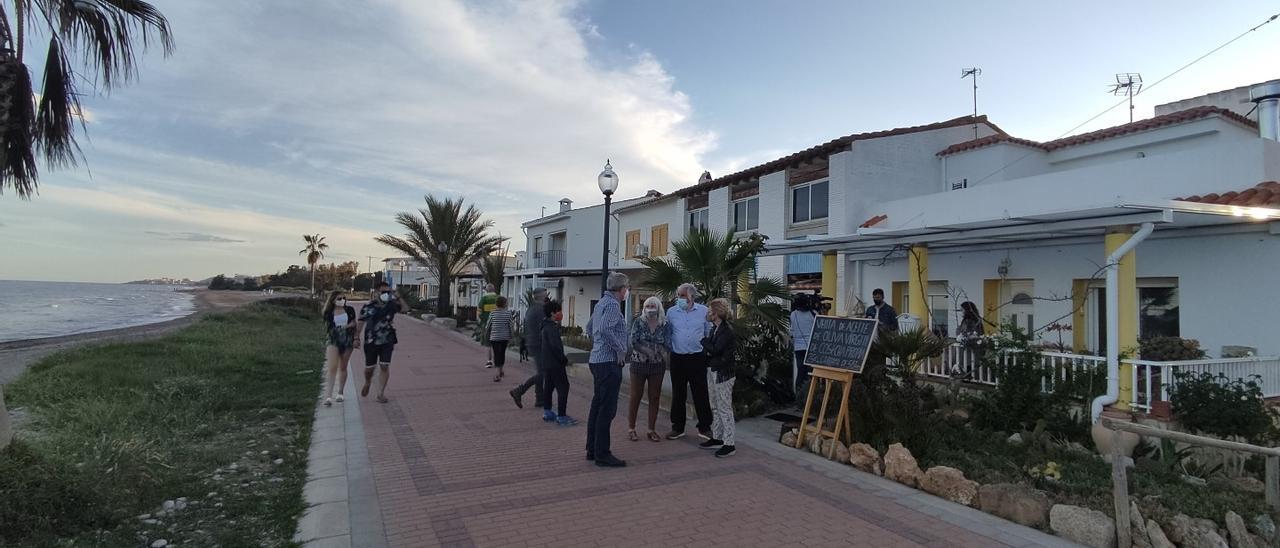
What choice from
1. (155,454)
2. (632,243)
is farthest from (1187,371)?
(632,243)

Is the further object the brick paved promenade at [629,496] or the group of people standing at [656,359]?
the group of people standing at [656,359]

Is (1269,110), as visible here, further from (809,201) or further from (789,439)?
(789,439)

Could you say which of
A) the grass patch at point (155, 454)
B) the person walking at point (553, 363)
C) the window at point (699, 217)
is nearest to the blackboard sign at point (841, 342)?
the person walking at point (553, 363)

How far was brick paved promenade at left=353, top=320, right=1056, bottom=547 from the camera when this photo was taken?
14.0 ft

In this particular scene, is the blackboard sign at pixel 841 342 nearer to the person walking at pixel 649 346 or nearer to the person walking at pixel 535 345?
the person walking at pixel 649 346

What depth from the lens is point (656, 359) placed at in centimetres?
665

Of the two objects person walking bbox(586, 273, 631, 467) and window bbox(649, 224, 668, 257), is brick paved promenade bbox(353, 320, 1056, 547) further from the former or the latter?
window bbox(649, 224, 668, 257)

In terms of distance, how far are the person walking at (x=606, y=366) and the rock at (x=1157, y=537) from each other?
3.85m

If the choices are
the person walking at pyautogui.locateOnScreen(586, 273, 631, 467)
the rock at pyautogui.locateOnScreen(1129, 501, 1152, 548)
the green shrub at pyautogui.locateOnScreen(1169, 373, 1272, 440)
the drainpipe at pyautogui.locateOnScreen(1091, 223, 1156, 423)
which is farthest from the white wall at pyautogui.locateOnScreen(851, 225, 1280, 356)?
the person walking at pyautogui.locateOnScreen(586, 273, 631, 467)

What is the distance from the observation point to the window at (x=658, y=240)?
878 inches

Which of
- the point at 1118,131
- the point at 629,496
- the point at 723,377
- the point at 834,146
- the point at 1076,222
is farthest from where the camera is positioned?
the point at 834,146

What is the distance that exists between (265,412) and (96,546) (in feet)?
15.0

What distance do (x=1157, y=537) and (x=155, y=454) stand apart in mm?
7581

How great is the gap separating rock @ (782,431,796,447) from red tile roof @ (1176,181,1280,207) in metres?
5.48
